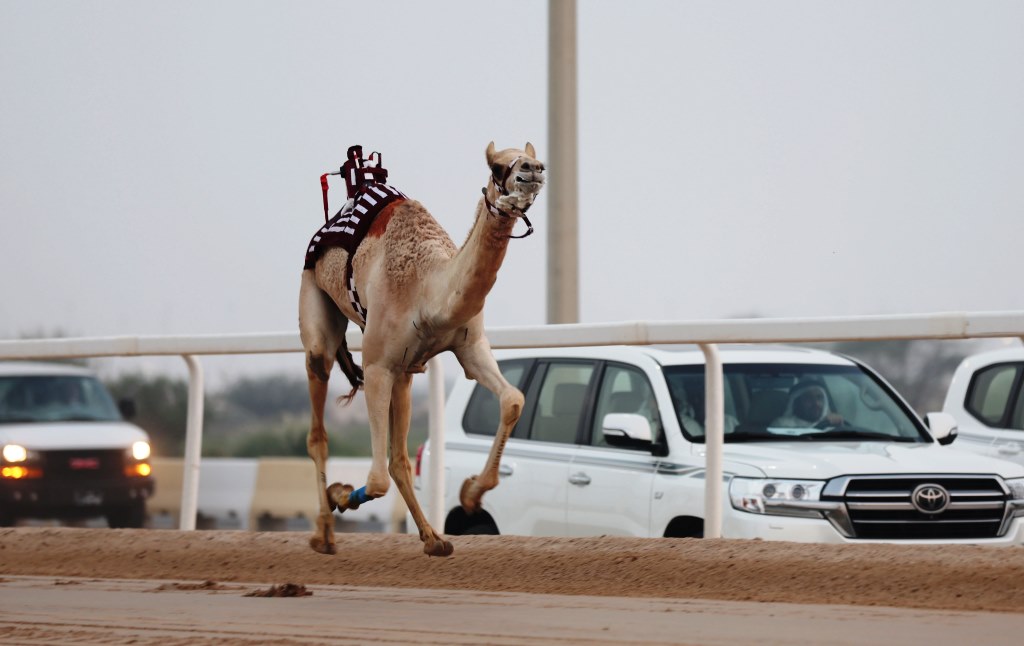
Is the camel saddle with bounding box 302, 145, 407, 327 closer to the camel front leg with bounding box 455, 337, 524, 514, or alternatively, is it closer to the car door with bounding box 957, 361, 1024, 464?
the camel front leg with bounding box 455, 337, 524, 514

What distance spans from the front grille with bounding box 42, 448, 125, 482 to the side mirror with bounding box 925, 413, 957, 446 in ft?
35.8

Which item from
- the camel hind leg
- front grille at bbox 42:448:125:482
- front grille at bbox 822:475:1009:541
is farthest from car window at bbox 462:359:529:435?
front grille at bbox 42:448:125:482

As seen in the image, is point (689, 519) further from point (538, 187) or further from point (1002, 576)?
point (538, 187)

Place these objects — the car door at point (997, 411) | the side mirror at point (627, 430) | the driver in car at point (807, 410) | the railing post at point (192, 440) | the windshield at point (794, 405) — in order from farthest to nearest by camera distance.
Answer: the car door at point (997, 411)
the railing post at point (192, 440)
the driver in car at point (807, 410)
the windshield at point (794, 405)
the side mirror at point (627, 430)

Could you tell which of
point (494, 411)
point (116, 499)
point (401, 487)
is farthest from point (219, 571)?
point (116, 499)

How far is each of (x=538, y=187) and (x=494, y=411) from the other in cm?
486

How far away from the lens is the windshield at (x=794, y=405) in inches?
424

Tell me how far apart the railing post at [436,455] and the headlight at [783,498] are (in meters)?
1.76

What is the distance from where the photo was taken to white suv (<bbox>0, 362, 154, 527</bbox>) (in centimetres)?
1905

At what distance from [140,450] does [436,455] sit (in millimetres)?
10048

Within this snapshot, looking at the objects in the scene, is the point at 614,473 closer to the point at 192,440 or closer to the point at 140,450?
the point at 192,440

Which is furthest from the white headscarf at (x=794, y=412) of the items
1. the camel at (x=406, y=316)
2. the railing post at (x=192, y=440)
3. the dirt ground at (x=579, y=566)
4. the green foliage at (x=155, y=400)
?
the green foliage at (x=155, y=400)

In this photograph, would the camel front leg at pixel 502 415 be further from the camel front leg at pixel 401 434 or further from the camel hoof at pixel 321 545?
the camel hoof at pixel 321 545

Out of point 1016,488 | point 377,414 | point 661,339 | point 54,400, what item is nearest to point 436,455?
point 661,339
